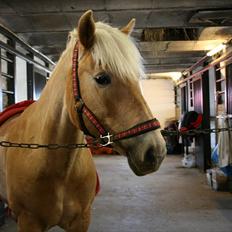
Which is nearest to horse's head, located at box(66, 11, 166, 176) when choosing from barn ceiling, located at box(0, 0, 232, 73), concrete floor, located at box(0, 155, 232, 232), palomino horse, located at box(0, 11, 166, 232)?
palomino horse, located at box(0, 11, 166, 232)

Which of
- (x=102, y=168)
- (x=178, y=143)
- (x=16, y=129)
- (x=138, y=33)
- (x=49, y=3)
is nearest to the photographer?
(x=16, y=129)

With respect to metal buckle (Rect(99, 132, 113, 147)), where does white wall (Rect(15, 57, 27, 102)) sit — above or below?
above

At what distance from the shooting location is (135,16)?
12.0 ft

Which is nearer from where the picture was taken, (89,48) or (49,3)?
(89,48)

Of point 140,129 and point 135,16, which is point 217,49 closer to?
point 135,16

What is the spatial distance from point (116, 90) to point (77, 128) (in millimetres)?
376

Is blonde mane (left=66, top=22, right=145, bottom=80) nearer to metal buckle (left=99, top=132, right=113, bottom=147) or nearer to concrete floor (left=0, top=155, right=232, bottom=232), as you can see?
metal buckle (left=99, top=132, right=113, bottom=147)

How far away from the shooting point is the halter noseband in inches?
44.7

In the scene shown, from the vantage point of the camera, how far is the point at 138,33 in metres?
4.96

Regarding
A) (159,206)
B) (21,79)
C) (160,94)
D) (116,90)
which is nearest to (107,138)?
(116,90)

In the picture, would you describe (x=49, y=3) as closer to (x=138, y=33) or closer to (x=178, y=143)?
(x=138, y=33)

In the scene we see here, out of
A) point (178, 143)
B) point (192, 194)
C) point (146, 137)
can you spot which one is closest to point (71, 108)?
point (146, 137)

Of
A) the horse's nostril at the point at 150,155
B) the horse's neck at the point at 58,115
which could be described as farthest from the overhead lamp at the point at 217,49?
the horse's nostril at the point at 150,155

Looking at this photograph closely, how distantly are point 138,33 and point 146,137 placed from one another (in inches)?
159
